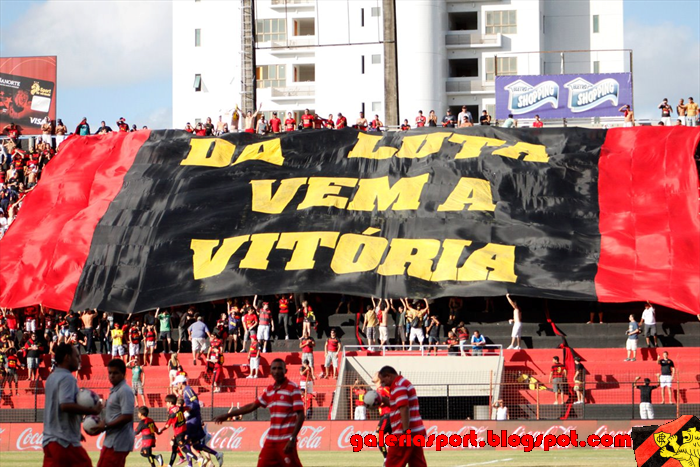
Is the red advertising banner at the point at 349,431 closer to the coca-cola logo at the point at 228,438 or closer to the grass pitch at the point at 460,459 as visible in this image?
the coca-cola logo at the point at 228,438

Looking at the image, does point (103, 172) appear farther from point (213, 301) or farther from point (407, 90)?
point (407, 90)

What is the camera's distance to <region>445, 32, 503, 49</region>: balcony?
76.8 metres

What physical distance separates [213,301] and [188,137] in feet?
26.2

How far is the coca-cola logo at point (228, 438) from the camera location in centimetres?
2753

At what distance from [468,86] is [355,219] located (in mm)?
40240

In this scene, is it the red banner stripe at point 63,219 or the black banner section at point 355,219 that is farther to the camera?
the red banner stripe at point 63,219

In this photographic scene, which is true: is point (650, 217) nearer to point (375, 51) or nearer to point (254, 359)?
point (254, 359)

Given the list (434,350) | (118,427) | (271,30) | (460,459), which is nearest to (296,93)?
(271,30)

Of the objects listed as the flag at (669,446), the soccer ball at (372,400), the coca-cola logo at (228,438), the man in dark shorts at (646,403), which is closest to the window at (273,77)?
the coca-cola logo at (228,438)

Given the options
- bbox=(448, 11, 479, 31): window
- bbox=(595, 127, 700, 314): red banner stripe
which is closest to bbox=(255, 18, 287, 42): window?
bbox=(448, 11, 479, 31): window

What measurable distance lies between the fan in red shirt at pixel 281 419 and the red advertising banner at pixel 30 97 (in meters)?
52.9

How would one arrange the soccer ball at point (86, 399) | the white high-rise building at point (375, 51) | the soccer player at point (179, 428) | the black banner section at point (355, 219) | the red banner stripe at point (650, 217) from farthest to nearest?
1. the white high-rise building at point (375, 51)
2. the black banner section at point (355, 219)
3. the red banner stripe at point (650, 217)
4. the soccer player at point (179, 428)
5. the soccer ball at point (86, 399)

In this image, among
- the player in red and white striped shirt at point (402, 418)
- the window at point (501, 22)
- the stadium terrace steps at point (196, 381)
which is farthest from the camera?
the window at point (501, 22)

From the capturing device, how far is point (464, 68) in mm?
80438
